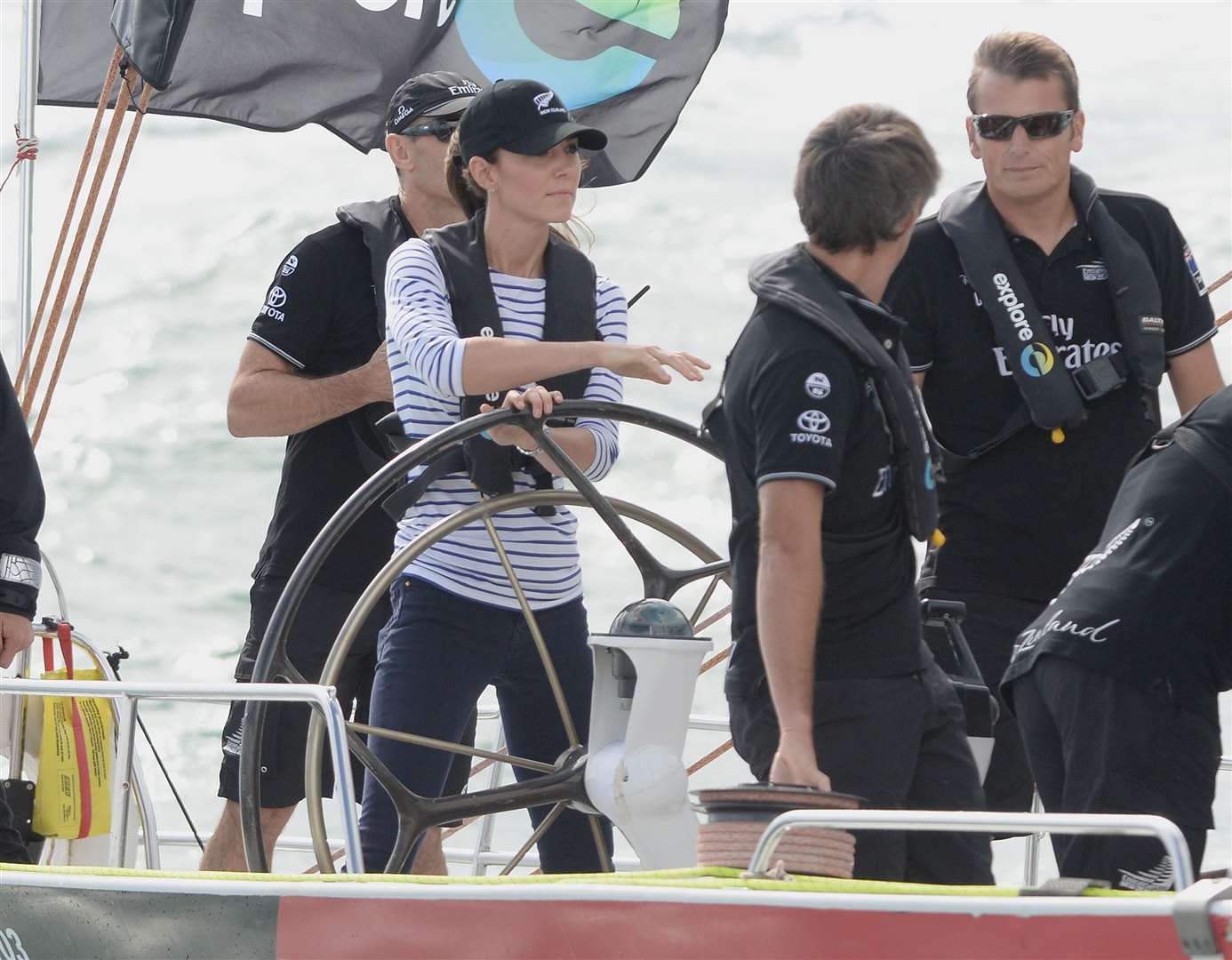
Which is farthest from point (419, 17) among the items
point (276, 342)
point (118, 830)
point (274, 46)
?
point (118, 830)

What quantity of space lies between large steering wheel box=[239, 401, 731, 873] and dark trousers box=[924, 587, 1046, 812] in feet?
1.68

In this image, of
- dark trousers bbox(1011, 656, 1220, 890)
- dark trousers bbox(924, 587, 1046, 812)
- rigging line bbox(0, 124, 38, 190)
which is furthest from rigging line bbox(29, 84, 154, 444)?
dark trousers bbox(1011, 656, 1220, 890)

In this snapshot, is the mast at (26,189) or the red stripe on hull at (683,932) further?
the mast at (26,189)

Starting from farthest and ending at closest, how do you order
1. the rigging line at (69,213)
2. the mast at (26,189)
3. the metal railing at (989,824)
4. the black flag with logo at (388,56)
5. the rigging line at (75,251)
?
the black flag with logo at (388,56) < the mast at (26,189) < the rigging line at (69,213) < the rigging line at (75,251) < the metal railing at (989,824)

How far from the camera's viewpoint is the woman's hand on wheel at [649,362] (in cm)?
271

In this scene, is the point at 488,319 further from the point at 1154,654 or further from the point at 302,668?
the point at 1154,654

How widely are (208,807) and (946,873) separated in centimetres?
1114

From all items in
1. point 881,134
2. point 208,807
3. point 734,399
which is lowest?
point 208,807

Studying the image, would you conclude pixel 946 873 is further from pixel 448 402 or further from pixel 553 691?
pixel 448 402

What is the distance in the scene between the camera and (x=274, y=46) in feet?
17.8

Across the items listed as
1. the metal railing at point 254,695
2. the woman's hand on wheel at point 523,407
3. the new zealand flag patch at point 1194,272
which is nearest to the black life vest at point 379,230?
the woman's hand on wheel at point 523,407

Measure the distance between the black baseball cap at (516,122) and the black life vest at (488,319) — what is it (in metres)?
0.12

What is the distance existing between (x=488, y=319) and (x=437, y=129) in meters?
0.65

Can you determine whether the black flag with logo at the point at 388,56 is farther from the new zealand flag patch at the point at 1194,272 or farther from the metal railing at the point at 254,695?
the metal railing at the point at 254,695
